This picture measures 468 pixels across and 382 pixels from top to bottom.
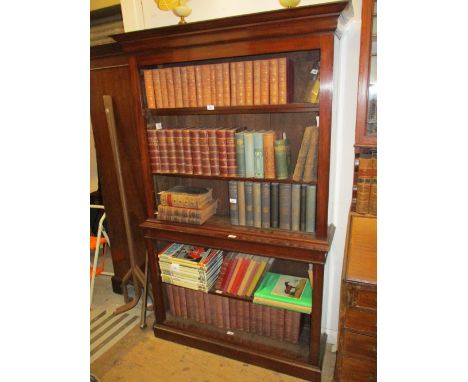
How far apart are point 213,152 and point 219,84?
1.28 ft

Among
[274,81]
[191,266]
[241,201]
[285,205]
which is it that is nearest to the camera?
[274,81]

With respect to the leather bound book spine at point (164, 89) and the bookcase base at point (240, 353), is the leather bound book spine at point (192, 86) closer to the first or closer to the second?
the leather bound book spine at point (164, 89)

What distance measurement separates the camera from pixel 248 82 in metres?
1.62

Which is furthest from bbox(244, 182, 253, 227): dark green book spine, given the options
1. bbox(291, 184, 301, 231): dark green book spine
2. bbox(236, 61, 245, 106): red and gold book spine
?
bbox(236, 61, 245, 106): red and gold book spine

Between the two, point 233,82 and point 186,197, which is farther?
point 186,197

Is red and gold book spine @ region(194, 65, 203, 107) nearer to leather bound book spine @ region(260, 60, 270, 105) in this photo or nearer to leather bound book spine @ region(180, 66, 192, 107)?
leather bound book spine @ region(180, 66, 192, 107)

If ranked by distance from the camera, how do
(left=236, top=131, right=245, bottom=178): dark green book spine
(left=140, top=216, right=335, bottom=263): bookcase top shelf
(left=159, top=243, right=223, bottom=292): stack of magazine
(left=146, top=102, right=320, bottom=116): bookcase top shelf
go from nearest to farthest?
(left=146, top=102, right=320, bottom=116): bookcase top shelf → (left=140, top=216, right=335, bottom=263): bookcase top shelf → (left=236, top=131, right=245, bottom=178): dark green book spine → (left=159, top=243, right=223, bottom=292): stack of magazine

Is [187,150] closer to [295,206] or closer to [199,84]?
[199,84]

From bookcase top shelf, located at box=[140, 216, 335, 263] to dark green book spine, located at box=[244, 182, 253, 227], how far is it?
0.05 meters

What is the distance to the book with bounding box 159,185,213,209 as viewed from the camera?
6.36ft

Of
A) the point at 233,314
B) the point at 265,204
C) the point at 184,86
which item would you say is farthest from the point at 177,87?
the point at 233,314

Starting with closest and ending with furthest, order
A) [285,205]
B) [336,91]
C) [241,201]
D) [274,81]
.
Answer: [274,81] < [336,91] < [285,205] < [241,201]
